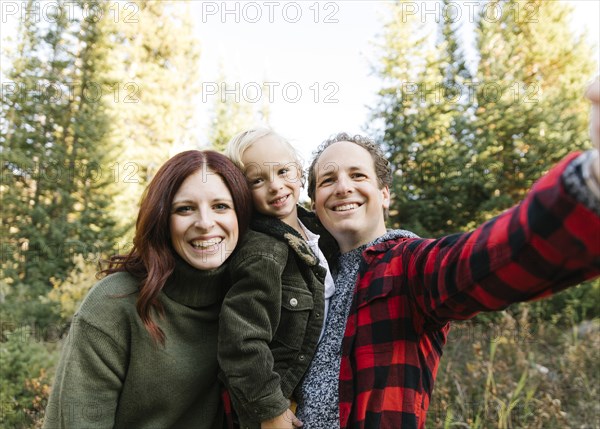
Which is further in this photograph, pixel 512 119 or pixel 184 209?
pixel 512 119

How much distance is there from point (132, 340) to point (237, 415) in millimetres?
504

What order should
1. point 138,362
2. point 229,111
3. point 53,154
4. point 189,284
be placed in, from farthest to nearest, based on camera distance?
1. point 229,111
2. point 53,154
3. point 189,284
4. point 138,362

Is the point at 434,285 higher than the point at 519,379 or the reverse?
higher

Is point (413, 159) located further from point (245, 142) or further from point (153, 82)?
point (153, 82)

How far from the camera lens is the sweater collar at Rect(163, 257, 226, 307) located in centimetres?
177

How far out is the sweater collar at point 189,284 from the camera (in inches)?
69.5

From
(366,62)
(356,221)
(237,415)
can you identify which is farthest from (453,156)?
(237,415)

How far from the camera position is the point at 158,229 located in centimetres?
176

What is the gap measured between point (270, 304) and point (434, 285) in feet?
2.12

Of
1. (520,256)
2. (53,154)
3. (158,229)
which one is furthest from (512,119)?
(53,154)

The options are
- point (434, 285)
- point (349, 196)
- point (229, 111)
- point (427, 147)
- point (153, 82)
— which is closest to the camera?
point (434, 285)

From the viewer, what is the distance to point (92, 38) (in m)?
11.5

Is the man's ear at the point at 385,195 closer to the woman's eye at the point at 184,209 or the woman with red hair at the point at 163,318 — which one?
the woman with red hair at the point at 163,318

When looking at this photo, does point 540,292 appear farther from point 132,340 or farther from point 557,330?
point 557,330
